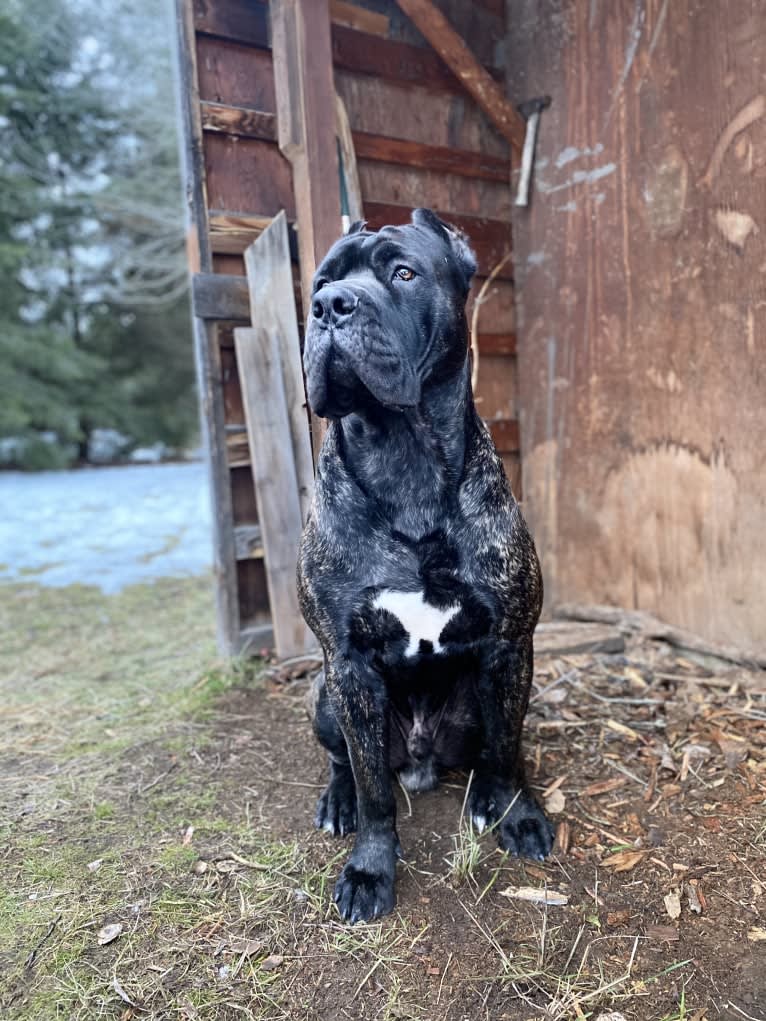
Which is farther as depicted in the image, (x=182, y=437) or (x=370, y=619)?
(x=182, y=437)

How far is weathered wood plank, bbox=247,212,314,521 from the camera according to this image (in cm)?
305

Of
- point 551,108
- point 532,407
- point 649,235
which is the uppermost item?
point 551,108

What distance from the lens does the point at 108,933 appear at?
171 centimetres

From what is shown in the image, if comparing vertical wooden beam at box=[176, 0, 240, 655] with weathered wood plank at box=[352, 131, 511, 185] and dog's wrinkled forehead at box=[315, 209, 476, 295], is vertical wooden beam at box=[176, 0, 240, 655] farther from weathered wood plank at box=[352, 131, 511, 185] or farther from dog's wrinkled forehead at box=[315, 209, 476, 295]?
dog's wrinkled forehead at box=[315, 209, 476, 295]

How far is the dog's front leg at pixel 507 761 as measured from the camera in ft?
6.28

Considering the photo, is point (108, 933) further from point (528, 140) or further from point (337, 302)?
point (528, 140)

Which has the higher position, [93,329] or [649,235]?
[93,329]

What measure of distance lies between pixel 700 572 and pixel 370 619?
192 cm

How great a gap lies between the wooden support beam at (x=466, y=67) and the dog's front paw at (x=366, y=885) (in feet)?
10.9

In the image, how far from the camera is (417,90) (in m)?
3.47

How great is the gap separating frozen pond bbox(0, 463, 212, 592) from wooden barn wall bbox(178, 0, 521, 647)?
8.87 ft

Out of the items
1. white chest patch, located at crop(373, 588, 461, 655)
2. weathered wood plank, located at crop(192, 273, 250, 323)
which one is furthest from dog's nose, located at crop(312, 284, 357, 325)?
weathered wood plank, located at crop(192, 273, 250, 323)

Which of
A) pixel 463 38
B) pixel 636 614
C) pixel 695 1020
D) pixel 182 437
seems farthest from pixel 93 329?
pixel 695 1020

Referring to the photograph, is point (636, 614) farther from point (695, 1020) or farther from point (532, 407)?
point (695, 1020)
